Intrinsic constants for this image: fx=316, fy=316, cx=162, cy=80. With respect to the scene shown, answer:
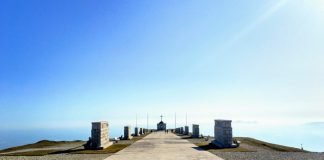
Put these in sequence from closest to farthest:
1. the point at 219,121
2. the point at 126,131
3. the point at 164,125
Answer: the point at 219,121 → the point at 126,131 → the point at 164,125

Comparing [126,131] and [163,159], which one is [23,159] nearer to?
[163,159]

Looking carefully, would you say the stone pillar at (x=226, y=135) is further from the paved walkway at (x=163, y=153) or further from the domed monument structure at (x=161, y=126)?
the domed monument structure at (x=161, y=126)

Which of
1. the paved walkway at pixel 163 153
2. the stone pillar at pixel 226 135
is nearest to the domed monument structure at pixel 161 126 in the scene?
the stone pillar at pixel 226 135

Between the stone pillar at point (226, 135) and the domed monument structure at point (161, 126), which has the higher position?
the stone pillar at point (226, 135)

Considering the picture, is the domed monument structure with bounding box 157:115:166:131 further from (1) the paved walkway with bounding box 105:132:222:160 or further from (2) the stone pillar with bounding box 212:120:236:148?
(1) the paved walkway with bounding box 105:132:222:160

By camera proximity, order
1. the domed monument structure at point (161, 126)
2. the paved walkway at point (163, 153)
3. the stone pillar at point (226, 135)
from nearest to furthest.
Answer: the paved walkway at point (163, 153) < the stone pillar at point (226, 135) < the domed monument structure at point (161, 126)

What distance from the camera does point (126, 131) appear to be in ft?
170

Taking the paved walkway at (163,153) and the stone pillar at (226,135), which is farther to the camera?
the stone pillar at (226,135)

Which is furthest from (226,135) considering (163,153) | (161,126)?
(161,126)

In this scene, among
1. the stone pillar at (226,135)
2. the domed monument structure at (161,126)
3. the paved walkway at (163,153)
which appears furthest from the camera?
the domed monument structure at (161,126)

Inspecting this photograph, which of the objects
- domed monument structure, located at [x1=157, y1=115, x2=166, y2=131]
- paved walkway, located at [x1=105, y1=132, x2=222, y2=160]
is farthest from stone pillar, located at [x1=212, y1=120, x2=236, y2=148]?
domed monument structure, located at [x1=157, y1=115, x2=166, y2=131]

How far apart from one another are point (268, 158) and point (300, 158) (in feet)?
8.13

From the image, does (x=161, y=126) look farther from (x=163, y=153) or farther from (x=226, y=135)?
(x=163, y=153)

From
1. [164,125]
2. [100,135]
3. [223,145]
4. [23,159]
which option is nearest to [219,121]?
[223,145]
